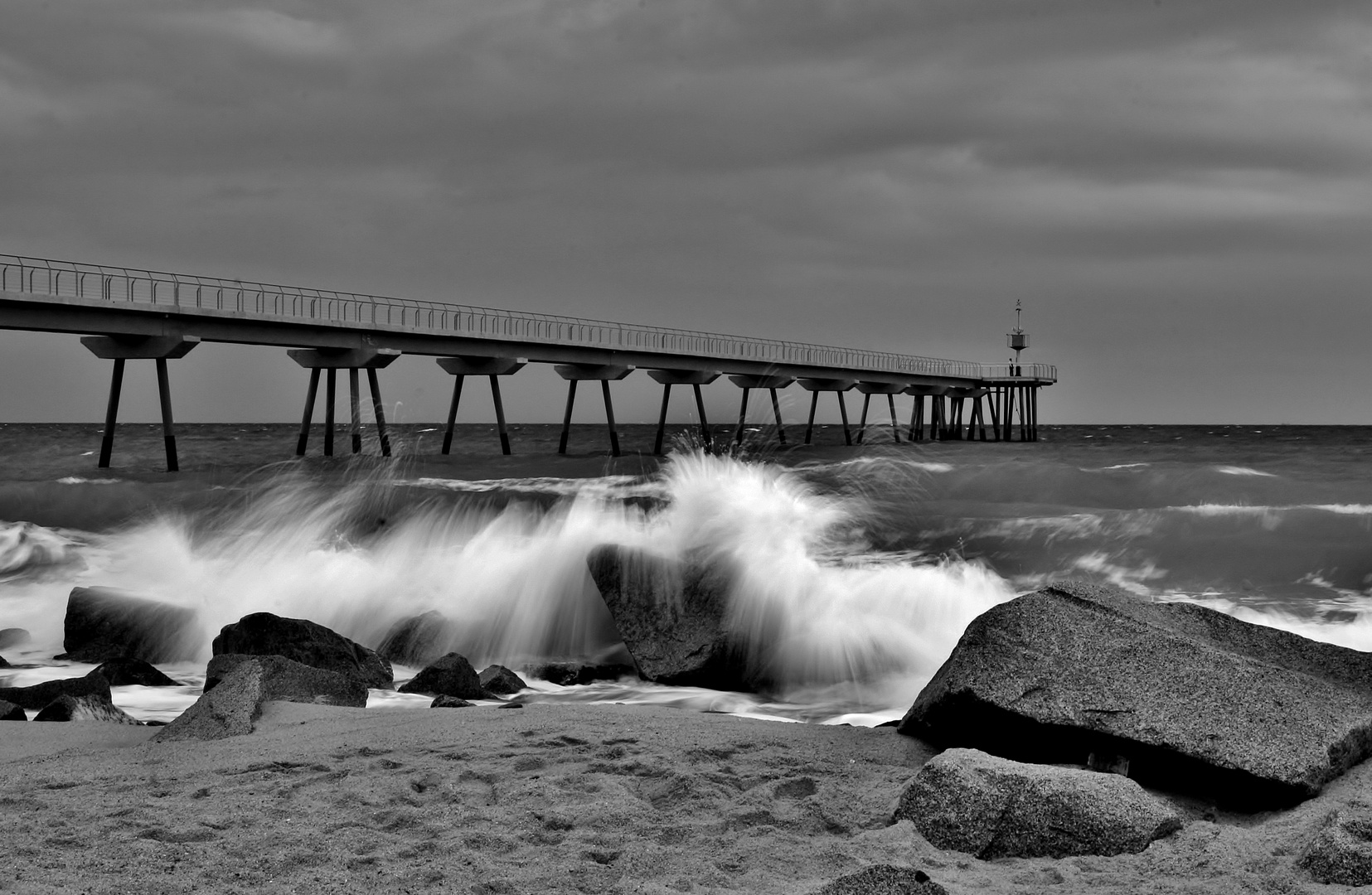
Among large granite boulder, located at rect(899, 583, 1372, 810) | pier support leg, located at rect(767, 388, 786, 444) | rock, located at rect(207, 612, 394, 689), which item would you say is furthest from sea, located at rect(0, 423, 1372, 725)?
pier support leg, located at rect(767, 388, 786, 444)

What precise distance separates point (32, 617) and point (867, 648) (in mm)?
9813

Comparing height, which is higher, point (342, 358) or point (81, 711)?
point (342, 358)

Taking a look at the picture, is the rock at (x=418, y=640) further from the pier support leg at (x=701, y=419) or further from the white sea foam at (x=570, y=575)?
the pier support leg at (x=701, y=419)

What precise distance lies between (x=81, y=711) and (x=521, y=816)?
13.1ft

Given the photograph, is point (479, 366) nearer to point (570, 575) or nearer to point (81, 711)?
point (570, 575)

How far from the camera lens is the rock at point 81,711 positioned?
7.32 m

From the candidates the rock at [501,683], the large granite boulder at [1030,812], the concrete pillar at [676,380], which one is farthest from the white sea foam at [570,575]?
the concrete pillar at [676,380]

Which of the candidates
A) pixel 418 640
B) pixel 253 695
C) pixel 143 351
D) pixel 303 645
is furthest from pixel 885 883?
pixel 143 351

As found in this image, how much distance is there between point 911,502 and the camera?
21109 mm

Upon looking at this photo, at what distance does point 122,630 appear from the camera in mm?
11461

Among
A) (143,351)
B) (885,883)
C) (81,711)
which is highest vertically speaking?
(143,351)

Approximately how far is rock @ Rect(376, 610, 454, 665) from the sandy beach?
164 inches

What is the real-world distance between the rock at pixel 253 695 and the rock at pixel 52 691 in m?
1.47

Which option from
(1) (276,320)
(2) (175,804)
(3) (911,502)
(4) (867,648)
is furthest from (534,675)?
(1) (276,320)
